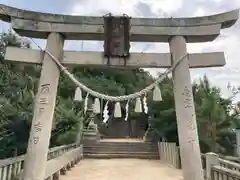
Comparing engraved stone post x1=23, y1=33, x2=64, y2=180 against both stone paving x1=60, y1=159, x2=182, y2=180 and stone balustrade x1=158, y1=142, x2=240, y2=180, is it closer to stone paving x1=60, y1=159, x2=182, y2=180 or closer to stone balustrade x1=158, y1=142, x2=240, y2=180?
stone balustrade x1=158, y1=142, x2=240, y2=180

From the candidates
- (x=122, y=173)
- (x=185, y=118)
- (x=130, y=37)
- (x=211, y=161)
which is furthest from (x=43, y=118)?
(x=122, y=173)

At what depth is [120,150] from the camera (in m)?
13.2

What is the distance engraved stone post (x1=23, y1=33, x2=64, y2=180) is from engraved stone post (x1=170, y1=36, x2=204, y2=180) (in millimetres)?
1726

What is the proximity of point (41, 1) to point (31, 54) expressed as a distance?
1881 mm

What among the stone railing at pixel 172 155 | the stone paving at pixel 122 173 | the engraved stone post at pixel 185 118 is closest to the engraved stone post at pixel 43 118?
the engraved stone post at pixel 185 118

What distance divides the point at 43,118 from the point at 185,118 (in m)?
1.92

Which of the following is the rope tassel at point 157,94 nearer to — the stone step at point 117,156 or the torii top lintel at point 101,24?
the torii top lintel at point 101,24

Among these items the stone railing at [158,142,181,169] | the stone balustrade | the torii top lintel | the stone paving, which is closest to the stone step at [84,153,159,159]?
the stone railing at [158,142,181,169]

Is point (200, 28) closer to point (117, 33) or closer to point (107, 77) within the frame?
point (117, 33)

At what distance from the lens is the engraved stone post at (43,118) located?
345cm

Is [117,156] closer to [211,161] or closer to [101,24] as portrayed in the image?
[211,161]

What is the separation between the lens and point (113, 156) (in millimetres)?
12227

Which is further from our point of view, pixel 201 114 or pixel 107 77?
pixel 107 77

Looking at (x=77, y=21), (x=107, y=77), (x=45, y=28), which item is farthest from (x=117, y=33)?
(x=107, y=77)
